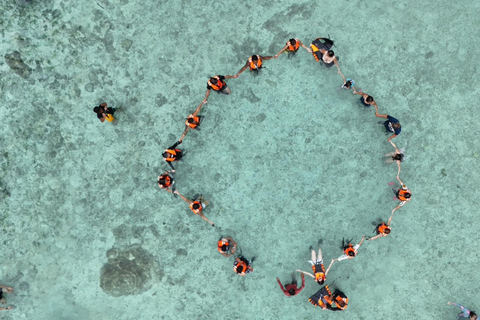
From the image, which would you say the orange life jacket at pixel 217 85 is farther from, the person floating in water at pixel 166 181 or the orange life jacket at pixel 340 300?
the orange life jacket at pixel 340 300

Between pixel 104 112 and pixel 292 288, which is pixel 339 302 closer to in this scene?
pixel 292 288

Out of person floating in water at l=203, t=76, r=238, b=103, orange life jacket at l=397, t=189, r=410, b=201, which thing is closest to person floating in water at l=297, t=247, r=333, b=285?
orange life jacket at l=397, t=189, r=410, b=201

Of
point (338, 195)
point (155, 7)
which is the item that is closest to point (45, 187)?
point (155, 7)

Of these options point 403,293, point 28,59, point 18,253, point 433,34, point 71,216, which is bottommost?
point 18,253

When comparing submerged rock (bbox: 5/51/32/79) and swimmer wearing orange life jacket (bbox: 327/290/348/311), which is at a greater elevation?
submerged rock (bbox: 5/51/32/79)

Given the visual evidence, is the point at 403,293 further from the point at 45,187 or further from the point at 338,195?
the point at 45,187

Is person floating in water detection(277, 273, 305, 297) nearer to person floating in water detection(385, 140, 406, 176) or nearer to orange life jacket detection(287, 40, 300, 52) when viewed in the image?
person floating in water detection(385, 140, 406, 176)

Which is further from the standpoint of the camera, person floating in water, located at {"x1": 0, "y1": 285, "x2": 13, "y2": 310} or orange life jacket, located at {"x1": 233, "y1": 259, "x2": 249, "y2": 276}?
person floating in water, located at {"x1": 0, "y1": 285, "x2": 13, "y2": 310}

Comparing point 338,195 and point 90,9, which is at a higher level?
point 90,9
